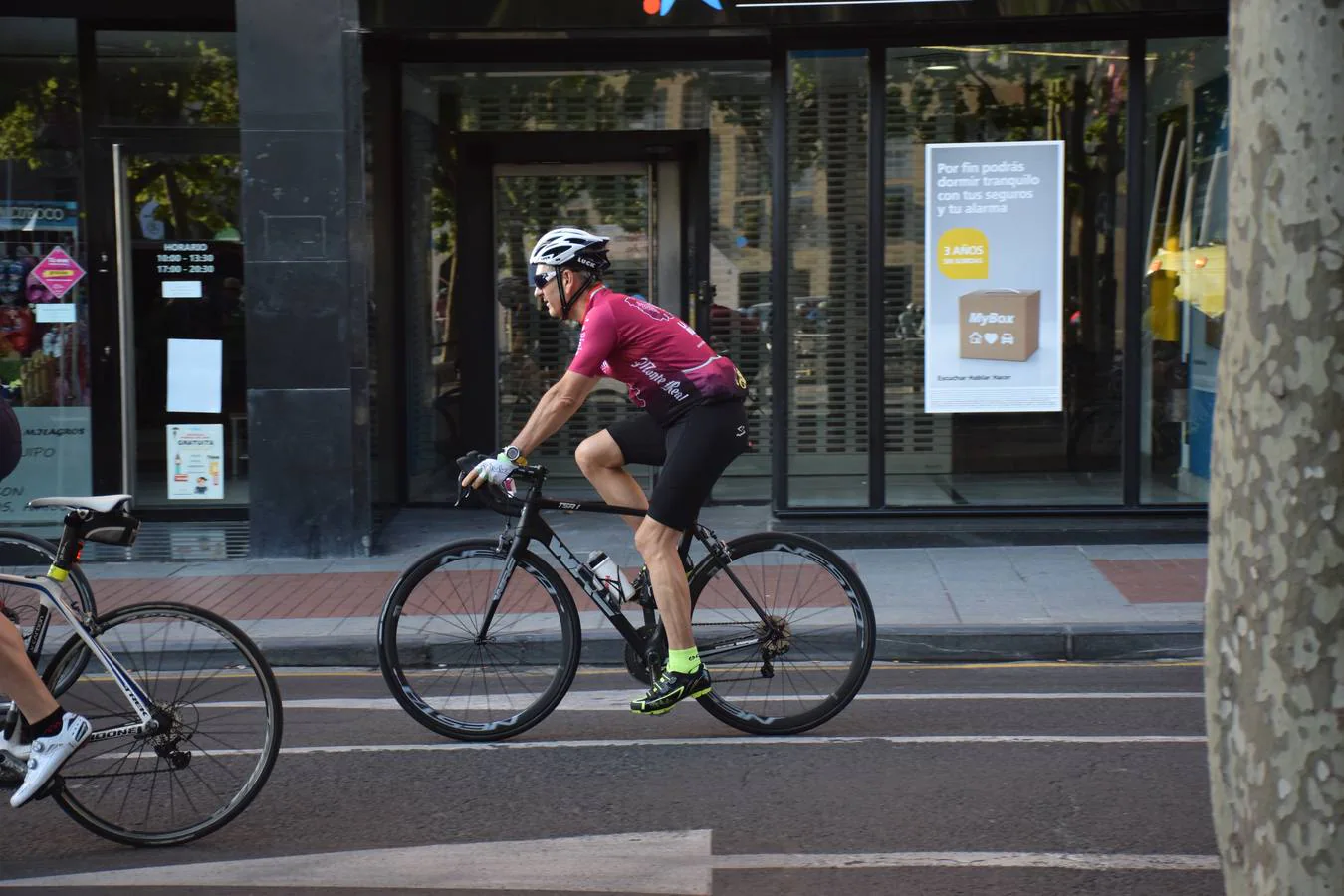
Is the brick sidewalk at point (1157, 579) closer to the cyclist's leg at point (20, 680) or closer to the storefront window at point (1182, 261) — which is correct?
the storefront window at point (1182, 261)

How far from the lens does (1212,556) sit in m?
2.30

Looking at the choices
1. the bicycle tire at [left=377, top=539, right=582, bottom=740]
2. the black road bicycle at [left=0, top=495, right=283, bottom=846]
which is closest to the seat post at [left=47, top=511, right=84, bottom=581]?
the black road bicycle at [left=0, top=495, right=283, bottom=846]

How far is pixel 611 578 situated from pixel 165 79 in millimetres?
7126

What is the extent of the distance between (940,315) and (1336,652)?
8387 mm

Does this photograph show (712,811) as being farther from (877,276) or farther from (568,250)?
(877,276)

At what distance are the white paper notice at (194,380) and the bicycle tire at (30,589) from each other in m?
5.54

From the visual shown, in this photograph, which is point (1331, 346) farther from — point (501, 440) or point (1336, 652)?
point (501, 440)

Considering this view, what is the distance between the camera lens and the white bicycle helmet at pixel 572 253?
548 cm

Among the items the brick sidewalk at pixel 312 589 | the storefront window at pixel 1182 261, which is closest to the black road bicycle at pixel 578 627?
the brick sidewalk at pixel 312 589

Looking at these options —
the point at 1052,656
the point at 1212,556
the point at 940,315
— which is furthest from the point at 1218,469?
the point at 940,315

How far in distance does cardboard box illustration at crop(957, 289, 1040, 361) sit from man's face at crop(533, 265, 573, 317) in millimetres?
5316

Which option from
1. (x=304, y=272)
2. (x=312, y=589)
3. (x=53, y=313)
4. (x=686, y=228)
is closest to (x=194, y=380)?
(x=53, y=313)

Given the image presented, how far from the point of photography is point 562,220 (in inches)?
485

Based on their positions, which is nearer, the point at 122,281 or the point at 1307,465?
the point at 1307,465
